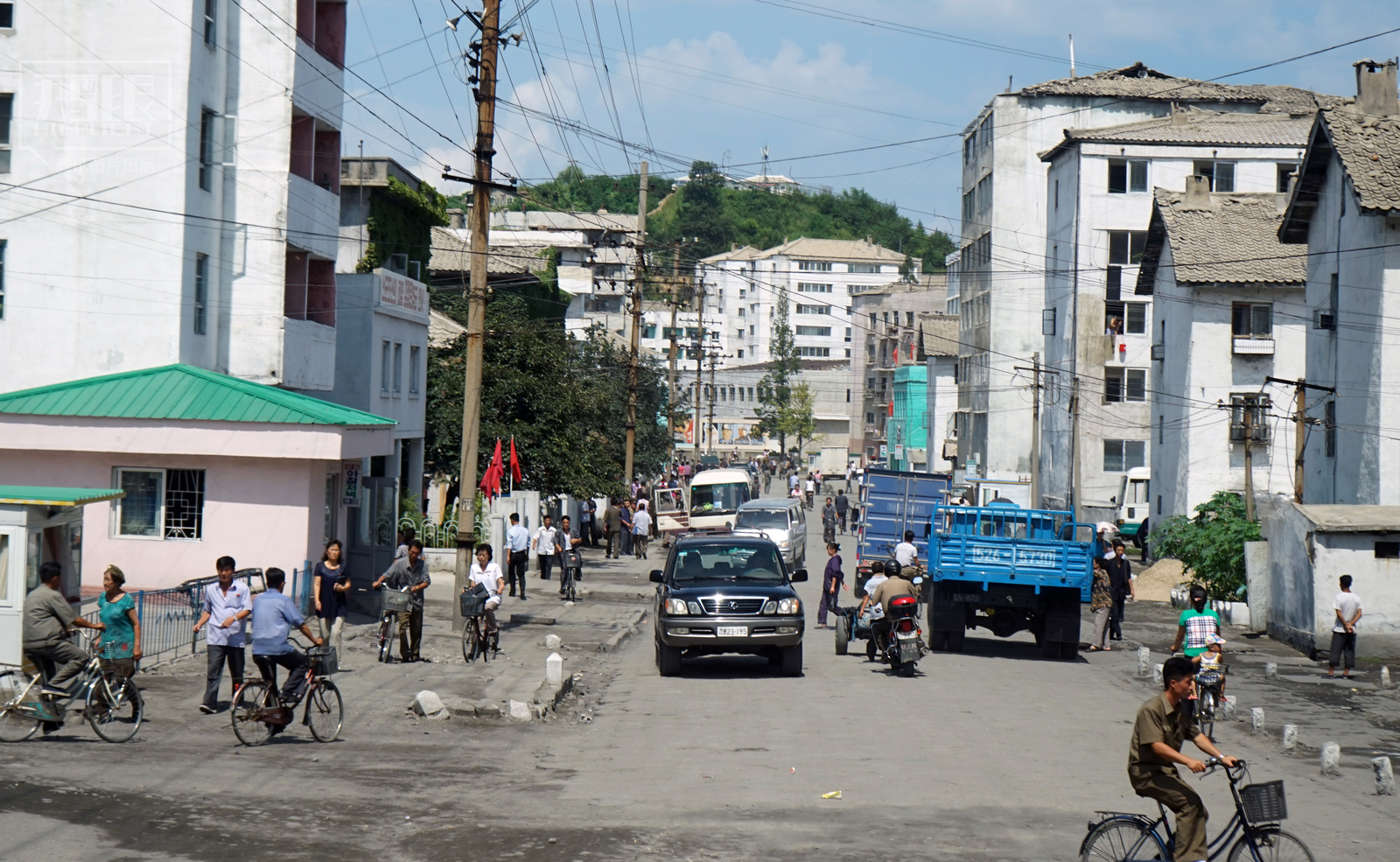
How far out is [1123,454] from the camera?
6188 centimetres

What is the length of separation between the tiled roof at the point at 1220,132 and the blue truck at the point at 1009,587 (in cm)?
4347

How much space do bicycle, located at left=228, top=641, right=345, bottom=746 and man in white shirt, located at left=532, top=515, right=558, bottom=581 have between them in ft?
60.8

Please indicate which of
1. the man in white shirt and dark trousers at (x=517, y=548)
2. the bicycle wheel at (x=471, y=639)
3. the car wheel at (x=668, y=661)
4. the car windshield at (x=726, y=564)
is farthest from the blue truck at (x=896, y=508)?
the bicycle wheel at (x=471, y=639)

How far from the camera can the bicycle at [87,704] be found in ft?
42.1

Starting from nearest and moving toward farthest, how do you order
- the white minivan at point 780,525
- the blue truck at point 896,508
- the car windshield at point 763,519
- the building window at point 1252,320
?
the blue truck at point 896,508 → the white minivan at point 780,525 → the car windshield at point 763,519 → the building window at point 1252,320

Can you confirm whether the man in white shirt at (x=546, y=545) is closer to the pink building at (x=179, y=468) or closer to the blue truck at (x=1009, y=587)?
the pink building at (x=179, y=468)

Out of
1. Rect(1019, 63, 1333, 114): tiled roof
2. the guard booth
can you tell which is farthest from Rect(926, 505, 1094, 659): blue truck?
Rect(1019, 63, 1333, 114): tiled roof

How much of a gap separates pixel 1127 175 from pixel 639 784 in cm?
5592

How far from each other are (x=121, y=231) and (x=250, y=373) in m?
4.40

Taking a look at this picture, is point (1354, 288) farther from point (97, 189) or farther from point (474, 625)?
point (97, 189)

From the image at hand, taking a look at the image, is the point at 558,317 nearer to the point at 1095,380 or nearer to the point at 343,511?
the point at 1095,380

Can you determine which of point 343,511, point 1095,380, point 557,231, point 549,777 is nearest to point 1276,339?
point 1095,380

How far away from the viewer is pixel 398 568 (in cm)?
1955

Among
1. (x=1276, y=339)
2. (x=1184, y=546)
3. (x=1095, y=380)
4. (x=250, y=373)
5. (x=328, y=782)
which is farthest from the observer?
(x=1095, y=380)
